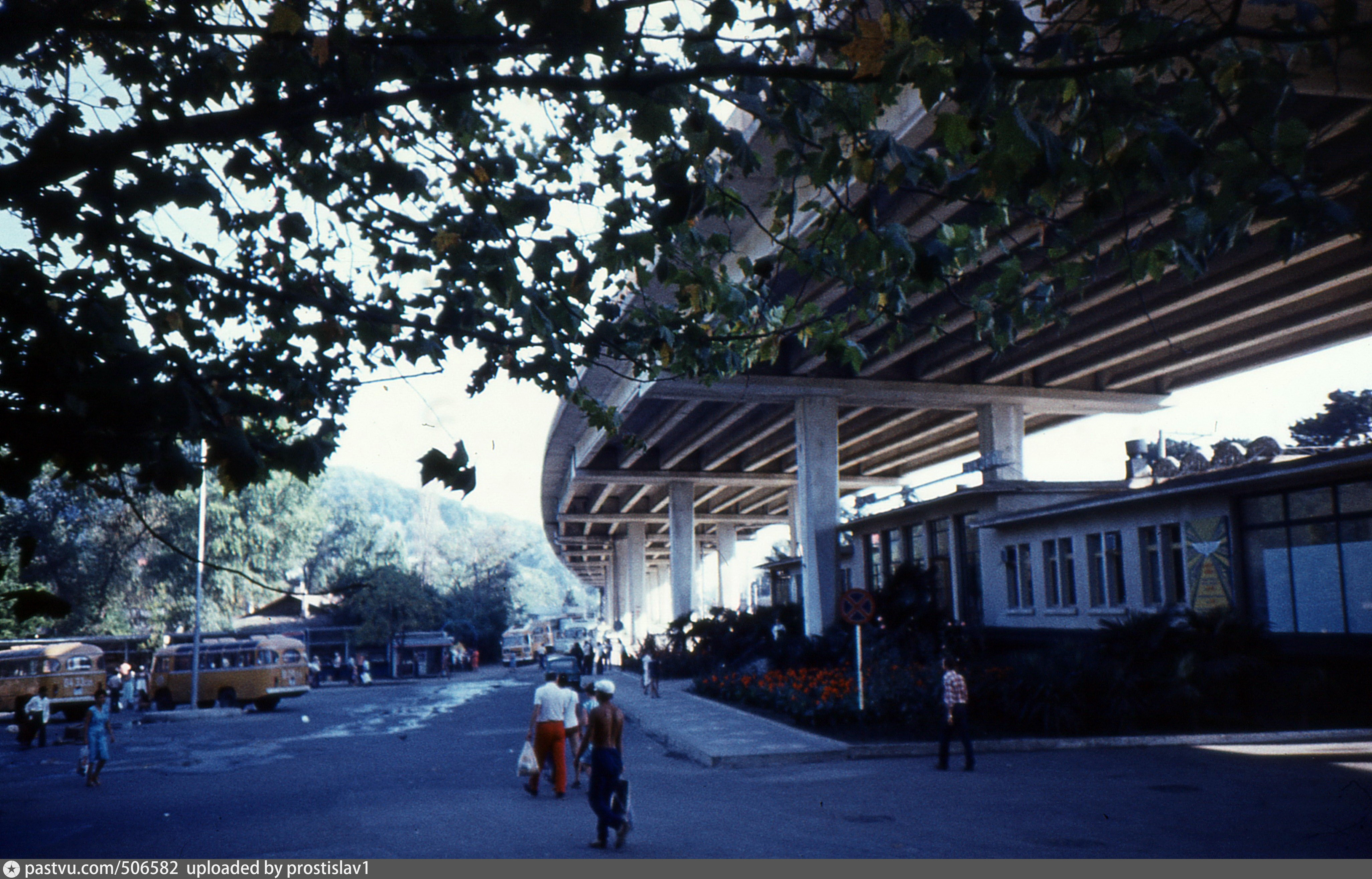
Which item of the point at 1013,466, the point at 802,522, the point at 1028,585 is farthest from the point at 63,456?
the point at 1013,466

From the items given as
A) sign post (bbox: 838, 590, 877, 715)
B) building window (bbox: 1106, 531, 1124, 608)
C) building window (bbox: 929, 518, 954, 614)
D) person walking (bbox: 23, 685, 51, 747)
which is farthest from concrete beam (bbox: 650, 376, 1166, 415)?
person walking (bbox: 23, 685, 51, 747)

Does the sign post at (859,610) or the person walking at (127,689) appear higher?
the sign post at (859,610)

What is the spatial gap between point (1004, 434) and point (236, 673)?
29914mm

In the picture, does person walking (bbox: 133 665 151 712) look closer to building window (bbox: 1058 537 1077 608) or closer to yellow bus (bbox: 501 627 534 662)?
yellow bus (bbox: 501 627 534 662)

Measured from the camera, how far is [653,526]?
270 feet

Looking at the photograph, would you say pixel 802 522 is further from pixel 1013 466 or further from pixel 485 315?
pixel 485 315

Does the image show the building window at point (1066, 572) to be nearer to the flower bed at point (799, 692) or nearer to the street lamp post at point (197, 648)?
the flower bed at point (799, 692)

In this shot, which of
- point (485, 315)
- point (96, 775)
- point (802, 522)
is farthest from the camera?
point (802, 522)

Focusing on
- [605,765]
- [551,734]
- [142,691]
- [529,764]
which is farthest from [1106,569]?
[142,691]

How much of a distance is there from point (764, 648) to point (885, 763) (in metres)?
19.7

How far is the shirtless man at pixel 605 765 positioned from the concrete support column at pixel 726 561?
6704cm

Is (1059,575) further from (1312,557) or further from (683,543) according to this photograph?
(683,543)

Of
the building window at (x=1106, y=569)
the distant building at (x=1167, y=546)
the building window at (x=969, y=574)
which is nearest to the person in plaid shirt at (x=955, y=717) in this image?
the distant building at (x=1167, y=546)

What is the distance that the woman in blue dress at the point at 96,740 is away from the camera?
16.5 meters
